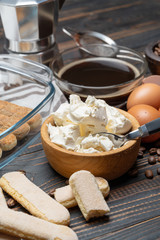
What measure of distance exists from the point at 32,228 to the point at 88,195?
0.44ft

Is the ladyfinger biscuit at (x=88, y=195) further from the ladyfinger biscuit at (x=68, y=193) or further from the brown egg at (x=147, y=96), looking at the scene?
the brown egg at (x=147, y=96)

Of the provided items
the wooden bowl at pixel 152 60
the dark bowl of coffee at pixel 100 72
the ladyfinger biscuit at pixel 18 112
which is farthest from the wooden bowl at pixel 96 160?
the wooden bowl at pixel 152 60

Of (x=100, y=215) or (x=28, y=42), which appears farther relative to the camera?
(x=28, y=42)

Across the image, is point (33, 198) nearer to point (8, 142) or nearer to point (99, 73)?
point (8, 142)

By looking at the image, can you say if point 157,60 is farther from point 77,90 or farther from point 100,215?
point 100,215

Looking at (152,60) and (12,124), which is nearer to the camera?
(12,124)

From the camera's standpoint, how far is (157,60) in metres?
1.24

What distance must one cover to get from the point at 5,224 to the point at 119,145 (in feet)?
1.06

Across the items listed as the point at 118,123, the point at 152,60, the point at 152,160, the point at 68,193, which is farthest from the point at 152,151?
the point at 152,60

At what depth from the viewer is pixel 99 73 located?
48.3 inches

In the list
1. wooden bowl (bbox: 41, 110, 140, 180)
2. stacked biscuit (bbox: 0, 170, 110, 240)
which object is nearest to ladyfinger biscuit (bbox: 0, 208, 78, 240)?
stacked biscuit (bbox: 0, 170, 110, 240)

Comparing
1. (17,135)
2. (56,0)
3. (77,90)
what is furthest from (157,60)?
(17,135)

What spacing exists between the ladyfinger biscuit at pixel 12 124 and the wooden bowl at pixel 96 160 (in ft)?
0.33

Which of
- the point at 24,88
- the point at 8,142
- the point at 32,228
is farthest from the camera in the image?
the point at 24,88
